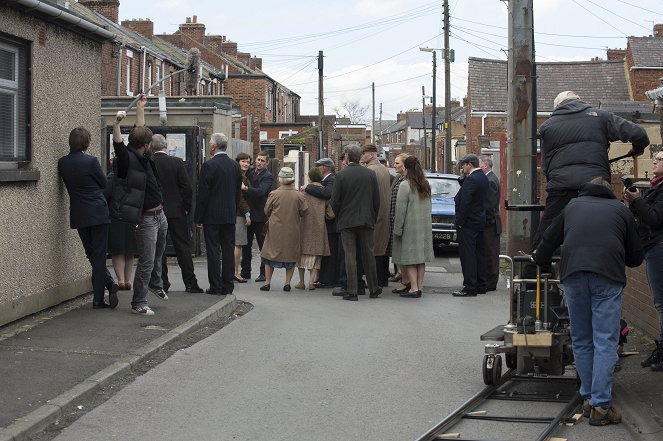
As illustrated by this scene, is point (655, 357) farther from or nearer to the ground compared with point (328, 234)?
nearer to the ground

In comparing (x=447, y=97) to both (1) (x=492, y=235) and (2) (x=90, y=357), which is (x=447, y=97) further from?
(2) (x=90, y=357)

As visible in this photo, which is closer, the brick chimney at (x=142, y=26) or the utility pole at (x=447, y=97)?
the utility pole at (x=447, y=97)

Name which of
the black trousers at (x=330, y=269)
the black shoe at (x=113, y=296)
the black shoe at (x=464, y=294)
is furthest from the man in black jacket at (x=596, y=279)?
the black trousers at (x=330, y=269)

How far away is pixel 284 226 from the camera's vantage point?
589 inches

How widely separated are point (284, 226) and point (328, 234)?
0.84 m

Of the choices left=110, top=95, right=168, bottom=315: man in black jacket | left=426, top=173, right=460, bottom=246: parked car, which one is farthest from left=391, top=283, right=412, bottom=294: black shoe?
left=426, top=173, right=460, bottom=246: parked car

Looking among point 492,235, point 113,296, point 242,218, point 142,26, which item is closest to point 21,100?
point 113,296

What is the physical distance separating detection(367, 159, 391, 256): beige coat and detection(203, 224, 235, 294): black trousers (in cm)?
242

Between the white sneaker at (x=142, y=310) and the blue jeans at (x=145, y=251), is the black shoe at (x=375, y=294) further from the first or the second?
the white sneaker at (x=142, y=310)

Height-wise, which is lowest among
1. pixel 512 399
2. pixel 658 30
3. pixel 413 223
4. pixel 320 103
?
pixel 512 399

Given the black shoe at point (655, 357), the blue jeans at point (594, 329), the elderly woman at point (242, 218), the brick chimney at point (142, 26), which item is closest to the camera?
the blue jeans at point (594, 329)

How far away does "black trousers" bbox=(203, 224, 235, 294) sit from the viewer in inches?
535

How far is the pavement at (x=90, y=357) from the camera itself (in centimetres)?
702

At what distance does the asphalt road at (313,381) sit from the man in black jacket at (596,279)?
342 millimetres
